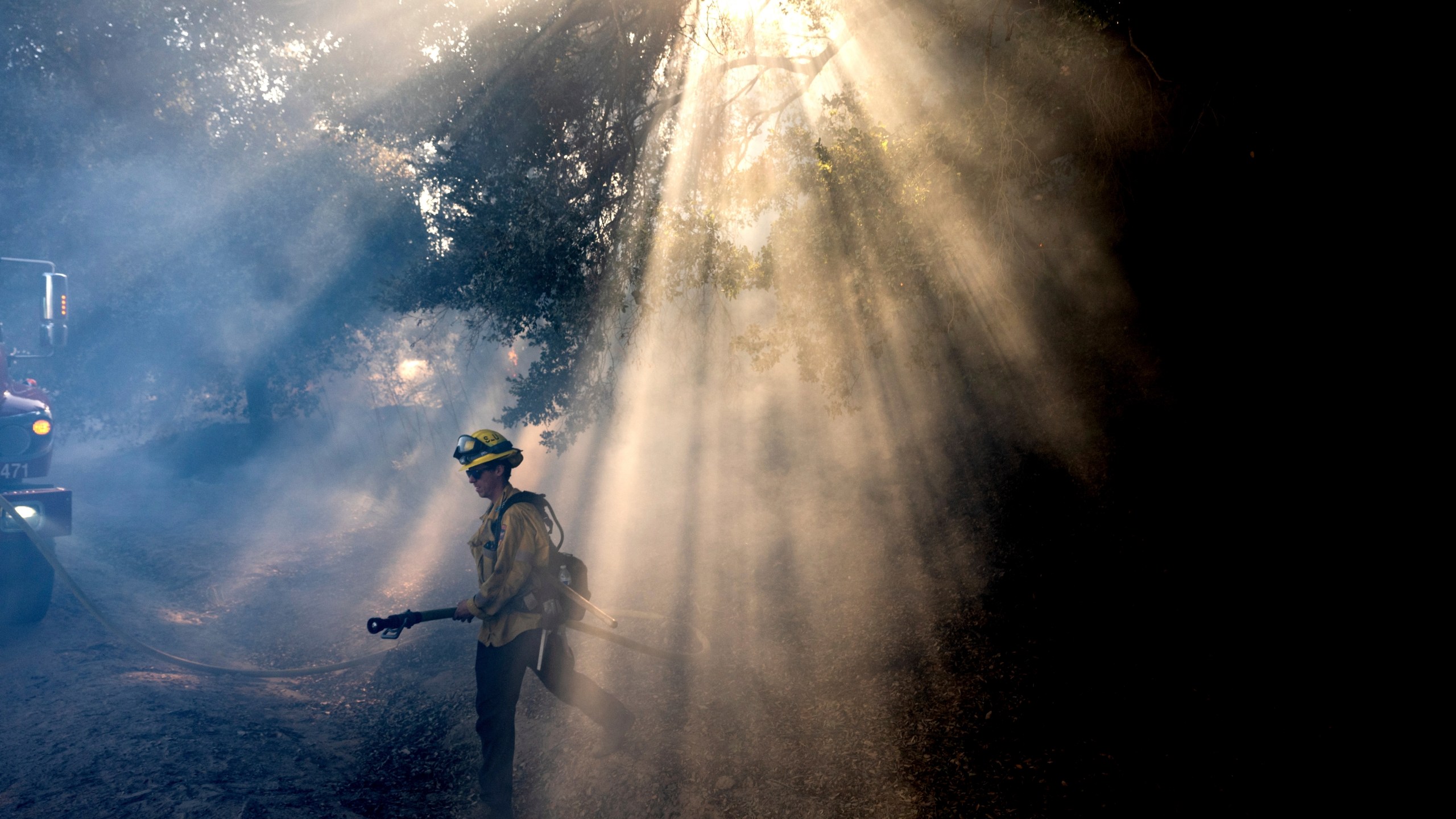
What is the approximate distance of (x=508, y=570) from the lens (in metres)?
4.48

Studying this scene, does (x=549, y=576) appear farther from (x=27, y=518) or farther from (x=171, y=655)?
(x=27, y=518)

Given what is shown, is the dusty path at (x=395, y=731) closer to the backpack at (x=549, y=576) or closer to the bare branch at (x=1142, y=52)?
the backpack at (x=549, y=576)

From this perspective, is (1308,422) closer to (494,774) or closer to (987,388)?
(987,388)

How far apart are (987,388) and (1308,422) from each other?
192 inches

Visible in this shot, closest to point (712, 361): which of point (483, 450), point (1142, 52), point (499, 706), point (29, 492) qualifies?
point (483, 450)

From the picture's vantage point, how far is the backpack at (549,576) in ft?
15.0

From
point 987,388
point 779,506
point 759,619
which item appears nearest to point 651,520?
point 779,506

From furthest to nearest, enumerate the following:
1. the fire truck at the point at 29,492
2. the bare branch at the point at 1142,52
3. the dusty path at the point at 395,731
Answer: the fire truck at the point at 29,492 → the bare branch at the point at 1142,52 → the dusty path at the point at 395,731

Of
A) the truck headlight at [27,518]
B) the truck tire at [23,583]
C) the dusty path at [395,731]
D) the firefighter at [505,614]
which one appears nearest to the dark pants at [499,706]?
the firefighter at [505,614]

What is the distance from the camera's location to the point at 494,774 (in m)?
4.41

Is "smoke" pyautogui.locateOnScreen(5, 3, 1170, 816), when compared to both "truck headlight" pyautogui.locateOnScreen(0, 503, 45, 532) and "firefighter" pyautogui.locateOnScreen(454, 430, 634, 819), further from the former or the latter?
"truck headlight" pyautogui.locateOnScreen(0, 503, 45, 532)

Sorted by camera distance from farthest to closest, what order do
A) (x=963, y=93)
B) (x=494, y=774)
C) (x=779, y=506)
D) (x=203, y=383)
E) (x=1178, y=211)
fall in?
(x=203, y=383) → (x=779, y=506) → (x=1178, y=211) → (x=963, y=93) → (x=494, y=774)

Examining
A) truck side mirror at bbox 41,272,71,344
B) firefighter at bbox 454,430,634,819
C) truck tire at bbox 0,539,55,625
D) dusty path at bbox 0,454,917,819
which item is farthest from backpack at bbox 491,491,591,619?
truck tire at bbox 0,539,55,625

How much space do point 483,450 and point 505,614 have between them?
121 cm
